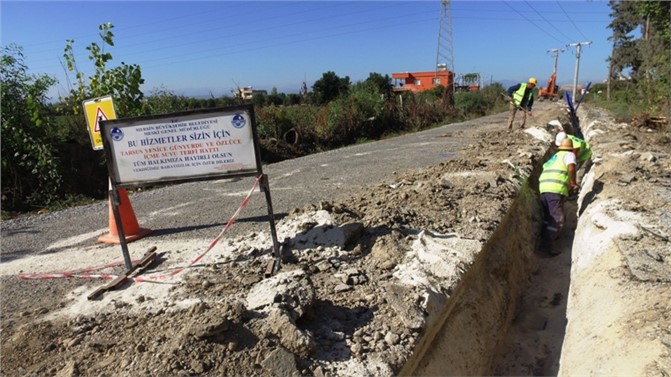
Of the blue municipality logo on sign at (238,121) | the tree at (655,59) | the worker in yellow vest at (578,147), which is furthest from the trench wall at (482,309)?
the tree at (655,59)

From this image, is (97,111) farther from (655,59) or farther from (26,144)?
(655,59)

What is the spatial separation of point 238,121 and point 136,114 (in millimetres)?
4820

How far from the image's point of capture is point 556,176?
21.7ft

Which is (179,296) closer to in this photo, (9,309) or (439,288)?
(9,309)

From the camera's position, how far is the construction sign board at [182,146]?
148 inches

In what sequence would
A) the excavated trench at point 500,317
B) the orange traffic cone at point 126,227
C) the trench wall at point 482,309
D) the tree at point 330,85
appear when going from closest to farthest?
the trench wall at point 482,309
the excavated trench at point 500,317
the orange traffic cone at point 126,227
the tree at point 330,85

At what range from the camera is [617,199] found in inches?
231

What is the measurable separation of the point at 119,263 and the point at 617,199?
6.45 m

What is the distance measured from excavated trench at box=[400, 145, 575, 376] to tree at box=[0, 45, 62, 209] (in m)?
8.51

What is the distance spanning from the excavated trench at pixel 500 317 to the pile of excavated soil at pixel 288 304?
0.09 meters

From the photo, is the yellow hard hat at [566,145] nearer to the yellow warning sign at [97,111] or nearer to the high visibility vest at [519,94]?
the high visibility vest at [519,94]

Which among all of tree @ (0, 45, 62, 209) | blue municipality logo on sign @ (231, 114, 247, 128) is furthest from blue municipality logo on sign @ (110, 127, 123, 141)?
tree @ (0, 45, 62, 209)

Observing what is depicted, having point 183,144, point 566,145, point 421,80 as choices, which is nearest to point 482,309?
point 183,144

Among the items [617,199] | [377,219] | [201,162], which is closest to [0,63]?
[201,162]
